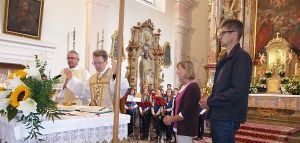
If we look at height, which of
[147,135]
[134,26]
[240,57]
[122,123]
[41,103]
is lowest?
[147,135]

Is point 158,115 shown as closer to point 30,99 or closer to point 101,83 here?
point 101,83

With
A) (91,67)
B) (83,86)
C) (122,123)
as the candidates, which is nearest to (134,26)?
(91,67)

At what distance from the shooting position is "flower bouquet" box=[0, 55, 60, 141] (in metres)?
2.09

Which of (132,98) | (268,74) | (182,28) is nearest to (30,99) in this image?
(132,98)

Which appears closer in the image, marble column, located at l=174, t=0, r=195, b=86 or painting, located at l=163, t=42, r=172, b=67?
painting, located at l=163, t=42, r=172, b=67

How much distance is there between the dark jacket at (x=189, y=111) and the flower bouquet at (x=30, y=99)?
1.43 meters

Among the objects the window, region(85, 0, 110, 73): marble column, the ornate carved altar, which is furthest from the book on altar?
the window

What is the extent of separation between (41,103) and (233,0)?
443 inches

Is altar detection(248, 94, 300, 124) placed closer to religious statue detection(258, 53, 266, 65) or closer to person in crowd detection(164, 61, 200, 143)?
religious statue detection(258, 53, 266, 65)

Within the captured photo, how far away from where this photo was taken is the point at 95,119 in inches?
98.9

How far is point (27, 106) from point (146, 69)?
980 cm

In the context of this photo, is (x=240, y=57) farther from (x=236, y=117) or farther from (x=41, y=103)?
(x=41, y=103)

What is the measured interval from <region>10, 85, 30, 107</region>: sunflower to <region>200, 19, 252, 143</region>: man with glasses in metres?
1.41

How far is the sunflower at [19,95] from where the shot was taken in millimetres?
2124
